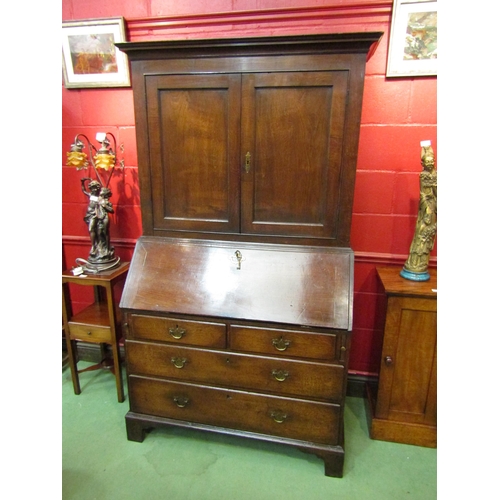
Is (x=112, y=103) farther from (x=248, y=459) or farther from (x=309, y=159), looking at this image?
(x=248, y=459)

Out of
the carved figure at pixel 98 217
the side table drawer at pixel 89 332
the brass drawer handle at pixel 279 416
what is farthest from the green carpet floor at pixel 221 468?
the carved figure at pixel 98 217

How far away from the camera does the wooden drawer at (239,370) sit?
134 cm

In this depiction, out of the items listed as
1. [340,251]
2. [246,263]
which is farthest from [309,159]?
[246,263]

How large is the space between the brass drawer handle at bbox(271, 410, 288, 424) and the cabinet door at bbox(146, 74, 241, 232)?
892 mm

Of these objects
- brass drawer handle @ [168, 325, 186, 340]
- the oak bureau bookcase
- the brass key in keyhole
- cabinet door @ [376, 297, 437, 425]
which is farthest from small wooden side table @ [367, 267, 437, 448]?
brass drawer handle @ [168, 325, 186, 340]

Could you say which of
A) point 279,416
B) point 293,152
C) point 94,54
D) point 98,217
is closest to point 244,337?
point 279,416

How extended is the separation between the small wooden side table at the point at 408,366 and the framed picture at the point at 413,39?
104 cm

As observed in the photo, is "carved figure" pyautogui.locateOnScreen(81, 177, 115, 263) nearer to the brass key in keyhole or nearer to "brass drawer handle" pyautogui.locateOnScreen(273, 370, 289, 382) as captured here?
the brass key in keyhole

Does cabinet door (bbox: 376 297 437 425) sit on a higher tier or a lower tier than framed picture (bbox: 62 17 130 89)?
lower

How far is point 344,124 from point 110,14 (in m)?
1.50

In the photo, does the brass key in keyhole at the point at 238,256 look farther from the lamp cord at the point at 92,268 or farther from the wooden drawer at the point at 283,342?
the lamp cord at the point at 92,268

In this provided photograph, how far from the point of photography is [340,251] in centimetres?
140

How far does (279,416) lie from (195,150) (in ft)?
4.32

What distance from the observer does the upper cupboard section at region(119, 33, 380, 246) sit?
1258 millimetres
